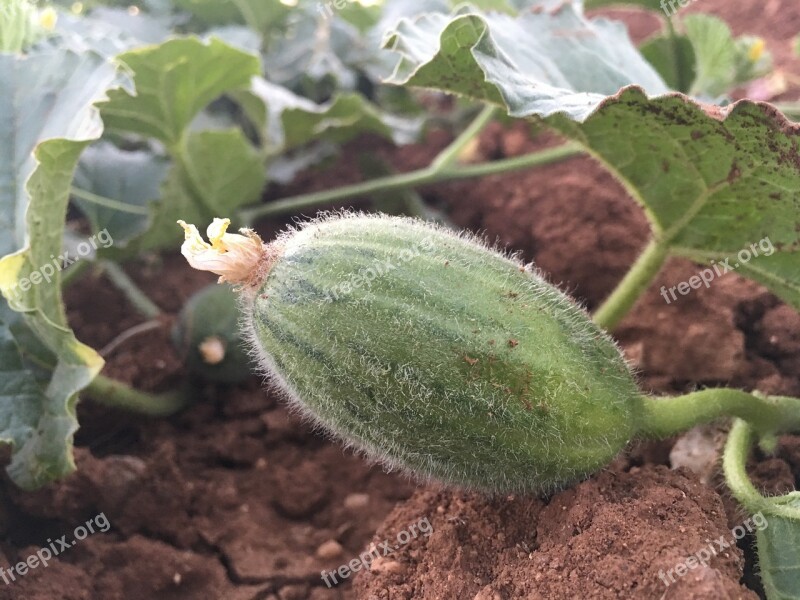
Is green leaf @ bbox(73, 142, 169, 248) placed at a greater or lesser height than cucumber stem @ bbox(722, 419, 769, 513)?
lesser

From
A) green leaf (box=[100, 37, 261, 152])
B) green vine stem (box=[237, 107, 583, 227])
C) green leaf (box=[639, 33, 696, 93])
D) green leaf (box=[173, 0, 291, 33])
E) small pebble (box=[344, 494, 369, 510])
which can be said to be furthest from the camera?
green leaf (box=[173, 0, 291, 33])

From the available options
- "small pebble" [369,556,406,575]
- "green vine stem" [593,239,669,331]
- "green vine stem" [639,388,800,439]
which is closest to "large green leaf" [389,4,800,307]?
"green vine stem" [593,239,669,331]

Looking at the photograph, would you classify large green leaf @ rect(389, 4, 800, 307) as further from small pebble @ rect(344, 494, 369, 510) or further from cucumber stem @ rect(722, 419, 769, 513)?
small pebble @ rect(344, 494, 369, 510)

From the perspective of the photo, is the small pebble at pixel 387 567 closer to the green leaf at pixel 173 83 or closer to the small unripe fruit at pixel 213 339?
the small unripe fruit at pixel 213 339

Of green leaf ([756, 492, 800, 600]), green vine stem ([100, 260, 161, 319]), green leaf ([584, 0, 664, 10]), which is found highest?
green leaf ([584, 0, 664, 10])

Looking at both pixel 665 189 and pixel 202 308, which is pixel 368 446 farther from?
pixel 202 308

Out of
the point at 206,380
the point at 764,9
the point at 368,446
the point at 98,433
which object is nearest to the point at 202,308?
the point at 206,380

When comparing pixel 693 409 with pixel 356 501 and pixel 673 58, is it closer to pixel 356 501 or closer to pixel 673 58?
pixel 356 501
